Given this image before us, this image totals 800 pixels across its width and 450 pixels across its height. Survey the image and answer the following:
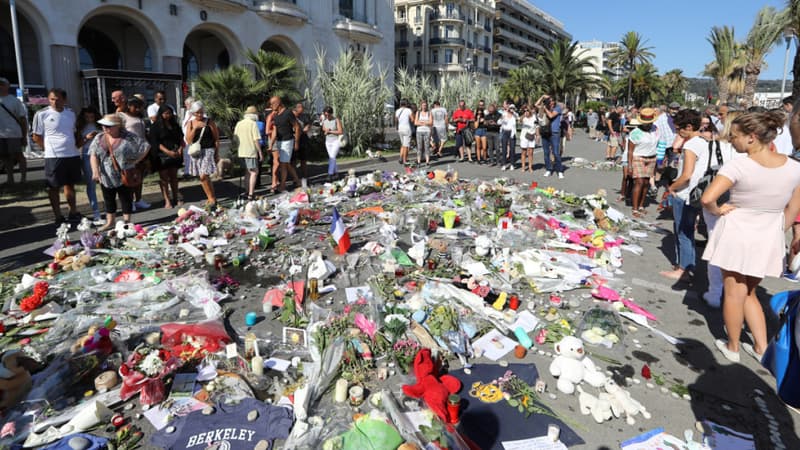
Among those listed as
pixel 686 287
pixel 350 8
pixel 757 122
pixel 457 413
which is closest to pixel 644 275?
pixel 686 287

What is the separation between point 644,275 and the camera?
507 centimetres

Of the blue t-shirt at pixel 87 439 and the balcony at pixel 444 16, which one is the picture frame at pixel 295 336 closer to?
the blue t-shirt at pixel 87 439

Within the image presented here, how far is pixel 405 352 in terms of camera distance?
3.29 metres

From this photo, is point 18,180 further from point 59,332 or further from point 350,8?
point 350,8

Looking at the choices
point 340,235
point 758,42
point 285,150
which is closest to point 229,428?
point 340,235

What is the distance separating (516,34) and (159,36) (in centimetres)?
6315

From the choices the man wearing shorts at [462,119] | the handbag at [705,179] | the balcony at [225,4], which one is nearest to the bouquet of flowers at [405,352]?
the handbag at [705,179]

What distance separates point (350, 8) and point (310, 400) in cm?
3000

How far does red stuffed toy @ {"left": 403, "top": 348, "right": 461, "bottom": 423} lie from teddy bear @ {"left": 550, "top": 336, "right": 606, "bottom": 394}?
2.34 feet

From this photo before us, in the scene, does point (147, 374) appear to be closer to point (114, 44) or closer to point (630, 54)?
point (114, 44)

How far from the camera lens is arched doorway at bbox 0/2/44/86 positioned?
53.7ft

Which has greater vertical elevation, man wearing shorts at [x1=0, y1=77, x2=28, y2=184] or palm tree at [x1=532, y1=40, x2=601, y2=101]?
palm tree at [x1=532, y1=40, x2=601, y2=101]

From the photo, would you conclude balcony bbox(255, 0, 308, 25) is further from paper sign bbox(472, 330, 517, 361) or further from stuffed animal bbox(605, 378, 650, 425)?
stuffed animal bbox(605, 378, 650, 425)

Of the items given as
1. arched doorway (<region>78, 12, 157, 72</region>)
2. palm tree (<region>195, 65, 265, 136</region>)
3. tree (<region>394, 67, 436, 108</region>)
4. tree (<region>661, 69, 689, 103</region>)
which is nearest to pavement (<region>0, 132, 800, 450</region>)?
palm tree (<region>195, 65, 265, 136</region>)
